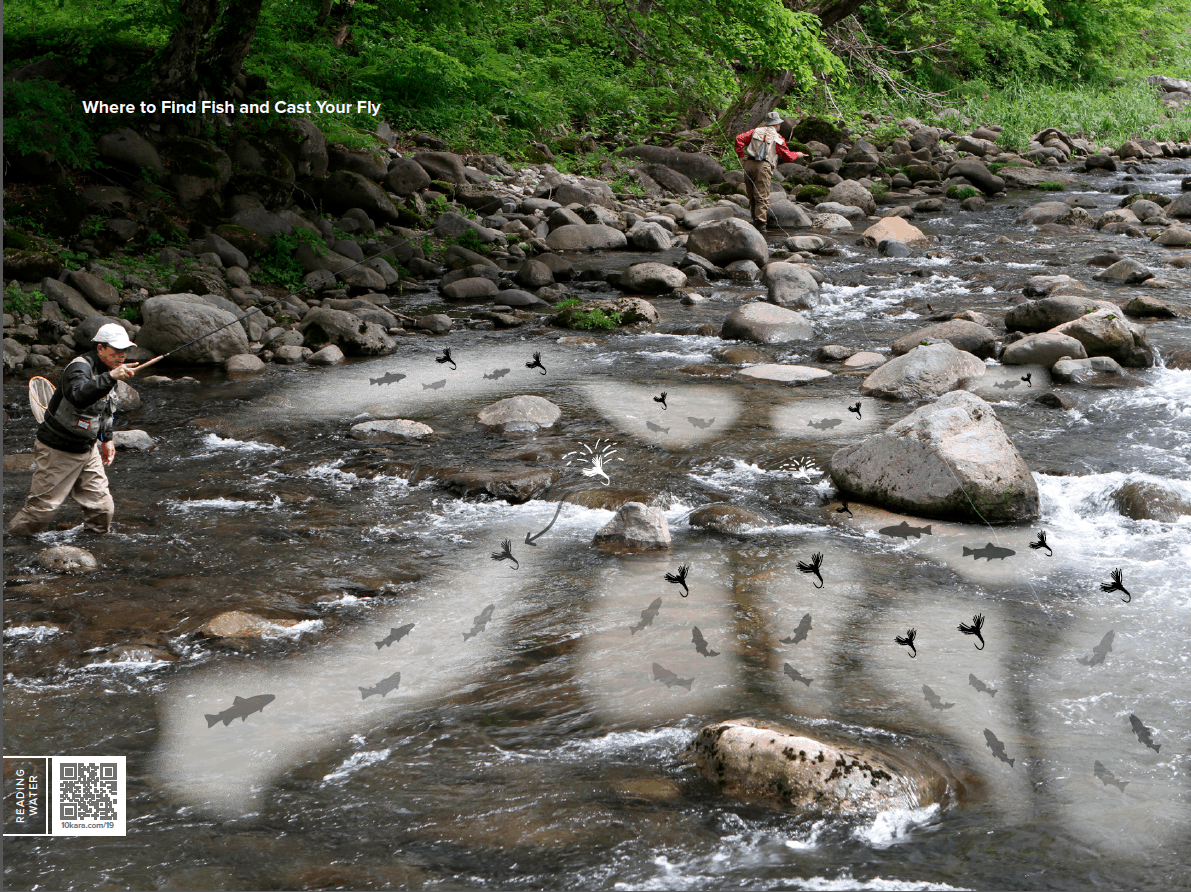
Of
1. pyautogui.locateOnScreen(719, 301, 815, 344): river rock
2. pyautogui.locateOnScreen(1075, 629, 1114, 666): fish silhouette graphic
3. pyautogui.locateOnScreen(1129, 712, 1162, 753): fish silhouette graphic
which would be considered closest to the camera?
pyautogui.locateOnScreen(1129, 712, 1162, 753): fish silhouette graphic

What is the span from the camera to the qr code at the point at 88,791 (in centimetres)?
374

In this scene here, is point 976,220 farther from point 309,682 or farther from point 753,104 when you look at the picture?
point 309,682

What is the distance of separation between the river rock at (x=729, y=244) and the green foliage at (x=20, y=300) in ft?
28.1

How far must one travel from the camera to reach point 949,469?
6.54 metres

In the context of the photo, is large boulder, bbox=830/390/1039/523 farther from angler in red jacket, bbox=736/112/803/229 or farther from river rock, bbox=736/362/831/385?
angler in red jacket, bbox=736/112/803/229

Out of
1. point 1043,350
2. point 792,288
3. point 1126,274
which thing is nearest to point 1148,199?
point 1126,274

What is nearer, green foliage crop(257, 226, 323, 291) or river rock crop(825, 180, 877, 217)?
green foliage crop(257, 226, 323, 291)

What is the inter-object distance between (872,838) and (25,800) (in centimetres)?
306

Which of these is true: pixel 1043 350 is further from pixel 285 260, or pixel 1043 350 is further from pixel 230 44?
pixel 230 44

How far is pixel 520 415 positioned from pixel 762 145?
9043 millimetres

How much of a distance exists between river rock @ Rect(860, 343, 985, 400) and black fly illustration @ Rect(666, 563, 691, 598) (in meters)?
3.83

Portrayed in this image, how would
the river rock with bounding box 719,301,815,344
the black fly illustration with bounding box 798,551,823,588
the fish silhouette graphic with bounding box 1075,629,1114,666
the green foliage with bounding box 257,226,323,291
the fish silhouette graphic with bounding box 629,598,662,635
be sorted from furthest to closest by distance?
1. the green foliage with bounding box 257,226,323,291
2. the river rock with bounding box 719,301,815,344
3. the black fly illustration with bounding box 798,551,823,588
4. the fish silhouette graphic with bounding box 629,598,662,635
5. the fish silhouette graphic with bounding box 1075,629,1114,666

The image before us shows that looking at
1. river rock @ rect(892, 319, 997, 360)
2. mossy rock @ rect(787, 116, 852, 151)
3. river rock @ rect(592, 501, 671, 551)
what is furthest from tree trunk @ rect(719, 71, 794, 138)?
river rock @ rect(592, 501, 671, 551)

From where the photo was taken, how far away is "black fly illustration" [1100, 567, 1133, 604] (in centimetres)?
554
